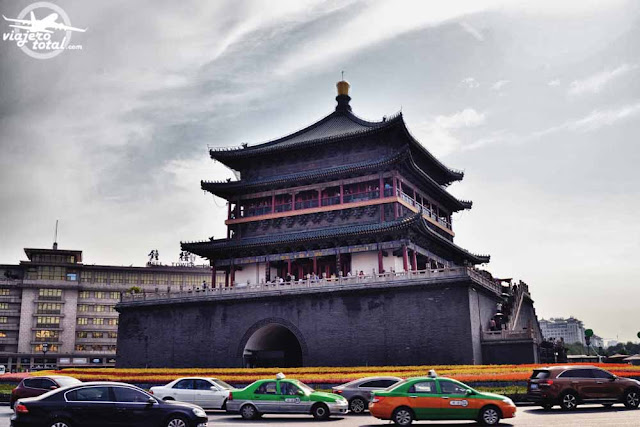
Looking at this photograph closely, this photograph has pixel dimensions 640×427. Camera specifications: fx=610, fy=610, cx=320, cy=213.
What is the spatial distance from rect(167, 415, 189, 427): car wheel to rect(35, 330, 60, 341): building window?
65041 mm

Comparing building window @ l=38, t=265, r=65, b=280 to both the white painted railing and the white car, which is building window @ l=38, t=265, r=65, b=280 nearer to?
the white painted railing

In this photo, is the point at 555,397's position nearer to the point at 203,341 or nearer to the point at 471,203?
the point at 203,341

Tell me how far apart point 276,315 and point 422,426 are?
2255 centimetres

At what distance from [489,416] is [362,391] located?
18.1ft

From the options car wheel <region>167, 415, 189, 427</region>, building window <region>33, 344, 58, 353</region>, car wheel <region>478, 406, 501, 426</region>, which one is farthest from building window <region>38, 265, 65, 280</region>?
car wheel <region>478, 406, 501, 426</region>

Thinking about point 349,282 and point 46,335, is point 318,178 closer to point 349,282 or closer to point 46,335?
point 349,282

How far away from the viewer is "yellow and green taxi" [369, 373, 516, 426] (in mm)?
15664

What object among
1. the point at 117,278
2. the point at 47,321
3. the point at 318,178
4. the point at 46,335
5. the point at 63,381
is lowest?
the point at 63,381

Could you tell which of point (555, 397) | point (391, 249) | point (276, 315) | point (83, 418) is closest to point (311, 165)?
point (391, 249)

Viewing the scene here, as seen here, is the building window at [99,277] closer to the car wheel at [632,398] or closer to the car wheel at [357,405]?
the car wheel at [357,405]

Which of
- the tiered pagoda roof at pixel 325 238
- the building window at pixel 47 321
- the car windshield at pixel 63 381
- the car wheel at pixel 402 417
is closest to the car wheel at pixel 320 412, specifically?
the car wheel at pixel 402 417

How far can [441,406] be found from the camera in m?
15.7

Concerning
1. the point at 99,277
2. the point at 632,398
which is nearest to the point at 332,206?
the point at 632,398

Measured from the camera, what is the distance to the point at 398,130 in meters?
42.7
